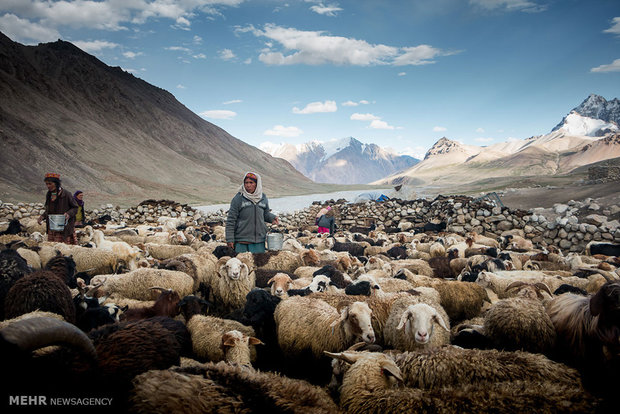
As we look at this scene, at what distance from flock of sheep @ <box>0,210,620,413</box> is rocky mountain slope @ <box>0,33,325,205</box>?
153ft

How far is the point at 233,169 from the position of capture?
374ft

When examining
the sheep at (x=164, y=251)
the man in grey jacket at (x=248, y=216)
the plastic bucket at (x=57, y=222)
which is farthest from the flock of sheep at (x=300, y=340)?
the sheep at (x=164, y=251)

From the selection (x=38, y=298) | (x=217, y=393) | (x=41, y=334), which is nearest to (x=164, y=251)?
(x=38, y=298)

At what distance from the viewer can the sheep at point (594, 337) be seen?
2732 mm

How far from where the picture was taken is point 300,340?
4363 millimetres

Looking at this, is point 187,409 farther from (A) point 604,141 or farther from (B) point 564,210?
(A) point 604,141

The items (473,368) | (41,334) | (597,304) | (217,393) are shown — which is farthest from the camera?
(597,304)

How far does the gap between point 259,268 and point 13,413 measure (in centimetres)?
609

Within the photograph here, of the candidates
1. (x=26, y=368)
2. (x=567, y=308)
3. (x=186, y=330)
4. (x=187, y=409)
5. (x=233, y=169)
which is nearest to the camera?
(x=26, y=368)

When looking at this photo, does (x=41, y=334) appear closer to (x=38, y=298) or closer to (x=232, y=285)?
(x=38, y=298)

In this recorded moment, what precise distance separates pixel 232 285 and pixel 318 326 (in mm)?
2447

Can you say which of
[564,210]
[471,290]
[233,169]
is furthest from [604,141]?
[471,290]

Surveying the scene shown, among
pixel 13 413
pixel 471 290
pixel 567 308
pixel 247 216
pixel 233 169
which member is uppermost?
pixel 233 169

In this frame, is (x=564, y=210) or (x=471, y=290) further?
(x=564, y=210)
